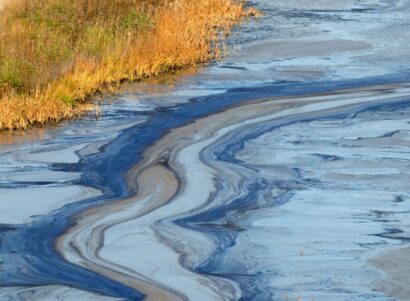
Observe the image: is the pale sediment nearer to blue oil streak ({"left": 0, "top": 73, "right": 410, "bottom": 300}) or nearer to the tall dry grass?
blue oil streak ({"left": 0, "top": 73, "right": 410, "bottom": 300})

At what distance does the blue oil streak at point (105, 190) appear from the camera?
631 centimetres

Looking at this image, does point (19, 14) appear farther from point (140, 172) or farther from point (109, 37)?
point (140, 172)

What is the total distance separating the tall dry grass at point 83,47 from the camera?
36.2 ft

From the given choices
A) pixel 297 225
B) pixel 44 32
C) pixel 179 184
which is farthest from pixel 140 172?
pixel 44 32

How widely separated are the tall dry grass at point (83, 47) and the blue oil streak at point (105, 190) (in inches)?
40.3

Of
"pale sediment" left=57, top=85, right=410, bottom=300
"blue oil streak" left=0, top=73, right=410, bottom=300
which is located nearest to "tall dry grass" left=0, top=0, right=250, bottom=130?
"blue oil streak" left=0, top=73, right=410, bottom=300

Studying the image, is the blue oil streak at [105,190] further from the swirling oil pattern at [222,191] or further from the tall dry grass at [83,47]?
the tall dry grass at [83,47]

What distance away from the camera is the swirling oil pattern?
6320 millimetres

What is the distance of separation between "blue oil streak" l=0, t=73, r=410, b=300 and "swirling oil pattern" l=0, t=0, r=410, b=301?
16mm

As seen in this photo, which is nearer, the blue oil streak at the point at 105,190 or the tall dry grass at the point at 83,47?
the blue oil streak at the point at 105,190

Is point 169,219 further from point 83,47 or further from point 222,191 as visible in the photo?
point 83,47

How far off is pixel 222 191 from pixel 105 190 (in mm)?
839

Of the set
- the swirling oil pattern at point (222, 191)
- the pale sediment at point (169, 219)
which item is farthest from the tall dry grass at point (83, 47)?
the pale sediment at point (169, 219)

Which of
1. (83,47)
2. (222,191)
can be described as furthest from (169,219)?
Answer: (83,47)
